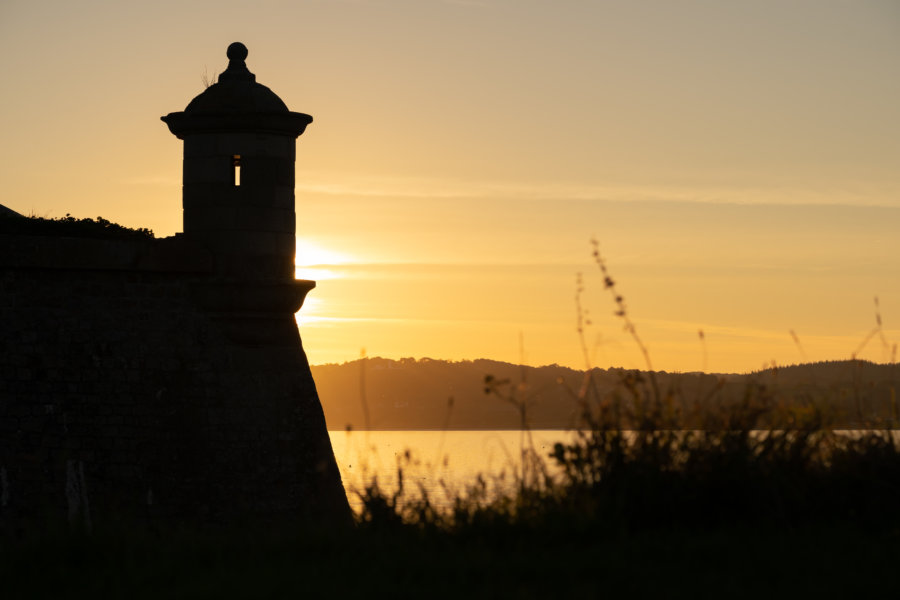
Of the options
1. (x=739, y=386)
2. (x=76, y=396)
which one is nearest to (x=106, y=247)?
(x=76, y=396)

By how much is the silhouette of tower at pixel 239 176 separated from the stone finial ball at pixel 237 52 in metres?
0.71

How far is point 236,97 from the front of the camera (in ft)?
46.9

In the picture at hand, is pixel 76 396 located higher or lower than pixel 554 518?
higher

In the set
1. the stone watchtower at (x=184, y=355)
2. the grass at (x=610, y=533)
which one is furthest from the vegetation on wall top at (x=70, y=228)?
the grass at (x=610, y=533)

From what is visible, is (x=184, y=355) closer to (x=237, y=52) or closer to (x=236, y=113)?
(x=236, y=113)

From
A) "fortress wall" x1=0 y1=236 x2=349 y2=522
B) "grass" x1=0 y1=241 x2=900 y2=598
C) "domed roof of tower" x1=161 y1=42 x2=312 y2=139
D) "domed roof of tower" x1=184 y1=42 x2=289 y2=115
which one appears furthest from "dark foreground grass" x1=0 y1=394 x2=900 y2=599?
"domed roof of tower" x1=184 y1=42 x2=289 y2=115

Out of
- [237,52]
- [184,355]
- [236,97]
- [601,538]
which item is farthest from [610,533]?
[237,52]

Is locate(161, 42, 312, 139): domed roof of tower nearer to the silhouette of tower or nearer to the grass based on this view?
the silhouette of tower

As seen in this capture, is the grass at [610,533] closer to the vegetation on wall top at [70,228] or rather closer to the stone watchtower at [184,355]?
the stone watchtower at [184,355]

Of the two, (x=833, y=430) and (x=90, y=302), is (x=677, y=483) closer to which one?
(x=833, y=430)

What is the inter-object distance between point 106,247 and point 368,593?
9.62 metres

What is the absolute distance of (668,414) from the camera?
6.56 m

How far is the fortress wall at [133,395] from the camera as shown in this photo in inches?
510

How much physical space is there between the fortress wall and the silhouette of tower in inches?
23.4
